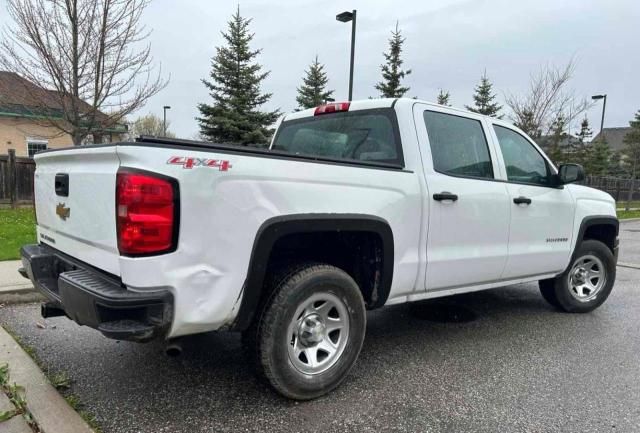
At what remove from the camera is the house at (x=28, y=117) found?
1164 cm

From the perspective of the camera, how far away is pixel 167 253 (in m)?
2.40

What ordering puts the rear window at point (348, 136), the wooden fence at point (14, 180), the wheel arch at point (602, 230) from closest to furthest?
1. the rear window at point (348, 136)
2. the wheel arch at point (602, 230)
3. the wooden fence at point (14, 180)

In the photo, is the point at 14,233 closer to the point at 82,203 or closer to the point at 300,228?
the point at 82,203

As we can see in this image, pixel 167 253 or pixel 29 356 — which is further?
pixel 29 356

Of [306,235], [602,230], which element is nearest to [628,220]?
[602,230]

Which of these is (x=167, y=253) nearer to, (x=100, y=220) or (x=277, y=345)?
(x=100, y=220)

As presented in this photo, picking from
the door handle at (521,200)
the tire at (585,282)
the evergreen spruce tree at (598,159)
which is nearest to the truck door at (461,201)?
the door handle at (521,200)

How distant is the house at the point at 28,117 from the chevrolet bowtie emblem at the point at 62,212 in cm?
839

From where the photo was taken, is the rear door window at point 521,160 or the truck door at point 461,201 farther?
the rear door window at point 521,160

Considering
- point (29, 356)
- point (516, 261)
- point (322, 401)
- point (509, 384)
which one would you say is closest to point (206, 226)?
point (322, 401)

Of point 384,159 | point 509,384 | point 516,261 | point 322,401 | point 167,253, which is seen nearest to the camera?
point 167,253

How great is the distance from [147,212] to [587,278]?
192 inches

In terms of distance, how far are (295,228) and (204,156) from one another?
0.69 m

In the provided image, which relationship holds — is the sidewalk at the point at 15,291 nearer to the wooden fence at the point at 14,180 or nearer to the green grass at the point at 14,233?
the green grass at the point at 14,233
